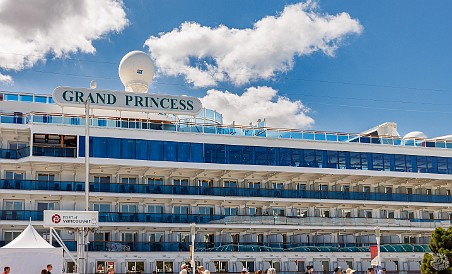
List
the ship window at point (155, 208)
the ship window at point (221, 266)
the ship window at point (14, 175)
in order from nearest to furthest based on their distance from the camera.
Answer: the ship window at point (14, 175)
the ship window at point (221, 266)
the ship window at point (155, 208)

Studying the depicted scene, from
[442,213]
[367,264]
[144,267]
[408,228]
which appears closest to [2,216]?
[144,267]

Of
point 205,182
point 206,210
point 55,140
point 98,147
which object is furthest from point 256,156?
point 55,140

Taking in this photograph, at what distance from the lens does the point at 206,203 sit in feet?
179

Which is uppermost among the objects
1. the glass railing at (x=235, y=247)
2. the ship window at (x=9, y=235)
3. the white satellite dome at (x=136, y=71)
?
the white satellite dome at (x=136, y=71)

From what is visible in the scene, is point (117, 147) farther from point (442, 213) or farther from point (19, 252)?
point (442, 213)

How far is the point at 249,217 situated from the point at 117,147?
38.8 ft

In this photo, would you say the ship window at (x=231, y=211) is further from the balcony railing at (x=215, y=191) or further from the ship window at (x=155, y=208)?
the ship window at (x=155, y=208)

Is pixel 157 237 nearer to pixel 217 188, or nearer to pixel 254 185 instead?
pixel 217 188

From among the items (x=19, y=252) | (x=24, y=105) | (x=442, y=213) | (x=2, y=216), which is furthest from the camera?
(x=442, y=213)

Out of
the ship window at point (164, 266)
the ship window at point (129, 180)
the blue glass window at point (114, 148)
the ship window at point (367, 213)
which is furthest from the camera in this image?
the ship window at point (367, 213)

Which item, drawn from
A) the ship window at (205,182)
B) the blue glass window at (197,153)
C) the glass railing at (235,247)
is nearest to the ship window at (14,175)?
the glass railing at (235,247)

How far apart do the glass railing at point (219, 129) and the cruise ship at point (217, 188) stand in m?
0.09

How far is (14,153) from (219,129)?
15.5 m

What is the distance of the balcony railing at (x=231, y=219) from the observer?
47.8 meters
